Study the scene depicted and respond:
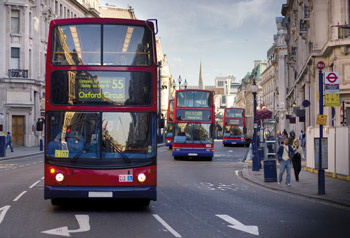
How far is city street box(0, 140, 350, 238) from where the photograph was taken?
1051cm

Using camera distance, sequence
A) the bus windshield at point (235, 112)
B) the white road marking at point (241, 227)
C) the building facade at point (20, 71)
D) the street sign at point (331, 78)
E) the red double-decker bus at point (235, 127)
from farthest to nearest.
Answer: the bus windshield at point (235, 112) < the red double-decker bus at point (235, 127) < the building facade at point (20, 71) < the street sign at point (331, 78) < the white road marking at point (241, 227)

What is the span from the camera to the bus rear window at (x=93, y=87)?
1265cm

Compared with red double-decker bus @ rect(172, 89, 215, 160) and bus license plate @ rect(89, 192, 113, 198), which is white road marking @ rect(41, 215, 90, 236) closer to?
bus license plate @ rect(89, 192, 113, 198)

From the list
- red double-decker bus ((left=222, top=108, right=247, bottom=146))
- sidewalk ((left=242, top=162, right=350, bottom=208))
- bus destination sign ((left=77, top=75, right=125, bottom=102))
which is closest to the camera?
bus destination sign ((left=77, top=75, right=125, bottom=102))

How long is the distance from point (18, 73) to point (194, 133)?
2790 centimetres

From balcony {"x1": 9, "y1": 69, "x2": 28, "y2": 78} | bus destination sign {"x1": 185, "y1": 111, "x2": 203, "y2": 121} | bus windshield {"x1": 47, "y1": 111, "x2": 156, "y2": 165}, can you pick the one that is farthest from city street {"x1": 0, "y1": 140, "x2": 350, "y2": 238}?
balcony {"x1": 9, "y1": 69, "x2": 28, "y2": 78}

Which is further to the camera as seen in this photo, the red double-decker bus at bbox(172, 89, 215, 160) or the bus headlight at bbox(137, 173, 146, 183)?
the red double-decker bus at bbox(172, 89, 215, 160)

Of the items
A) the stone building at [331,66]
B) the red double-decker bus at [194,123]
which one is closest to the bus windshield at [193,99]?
the red double-decker bus at [194,123]

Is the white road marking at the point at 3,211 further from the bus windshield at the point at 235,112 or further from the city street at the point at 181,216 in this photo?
the bus windshield at the point at 235,112

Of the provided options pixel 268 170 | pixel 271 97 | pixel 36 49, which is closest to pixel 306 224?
pixel 268 170

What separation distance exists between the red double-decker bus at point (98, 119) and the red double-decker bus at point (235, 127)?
51.9 metres

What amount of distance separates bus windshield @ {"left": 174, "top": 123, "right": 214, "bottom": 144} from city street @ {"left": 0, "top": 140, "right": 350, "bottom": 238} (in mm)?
17604

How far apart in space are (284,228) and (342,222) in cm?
169

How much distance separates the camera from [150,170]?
12.8 metres
